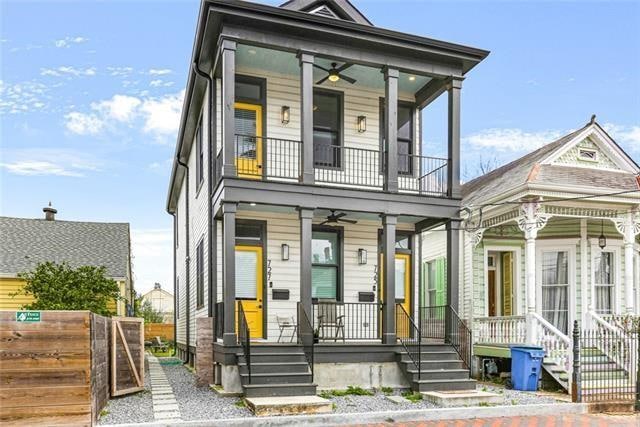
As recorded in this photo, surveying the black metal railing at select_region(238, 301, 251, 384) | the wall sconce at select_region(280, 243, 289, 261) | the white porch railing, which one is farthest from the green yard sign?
the white porch railing

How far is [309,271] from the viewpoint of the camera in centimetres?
1065

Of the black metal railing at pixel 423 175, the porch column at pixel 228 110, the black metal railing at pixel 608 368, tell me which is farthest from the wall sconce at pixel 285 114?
the black metal railing at pixel 608 368

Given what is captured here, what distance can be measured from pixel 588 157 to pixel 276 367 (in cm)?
888

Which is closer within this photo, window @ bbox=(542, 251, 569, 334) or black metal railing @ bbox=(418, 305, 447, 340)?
black metal railing @ bbox=(418, 305, 447, 340)

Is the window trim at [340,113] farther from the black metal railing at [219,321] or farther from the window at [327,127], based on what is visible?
the black metal railing at [219,321]

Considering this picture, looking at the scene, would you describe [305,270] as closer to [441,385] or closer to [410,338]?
[410,338]

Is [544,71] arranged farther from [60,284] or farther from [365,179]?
[60,284]

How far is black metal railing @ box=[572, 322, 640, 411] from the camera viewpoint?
964 cm

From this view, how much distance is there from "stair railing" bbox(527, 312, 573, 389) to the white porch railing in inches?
10.1

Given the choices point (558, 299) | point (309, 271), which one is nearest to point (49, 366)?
point (309, 271)

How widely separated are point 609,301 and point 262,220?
29.3 ft

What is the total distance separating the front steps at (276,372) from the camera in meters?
9.36

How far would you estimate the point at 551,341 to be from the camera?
38.5ft

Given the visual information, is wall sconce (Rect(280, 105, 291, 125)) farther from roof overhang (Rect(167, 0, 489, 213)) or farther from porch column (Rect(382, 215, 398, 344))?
porch column (Rect(382, 215, 398, 344))
